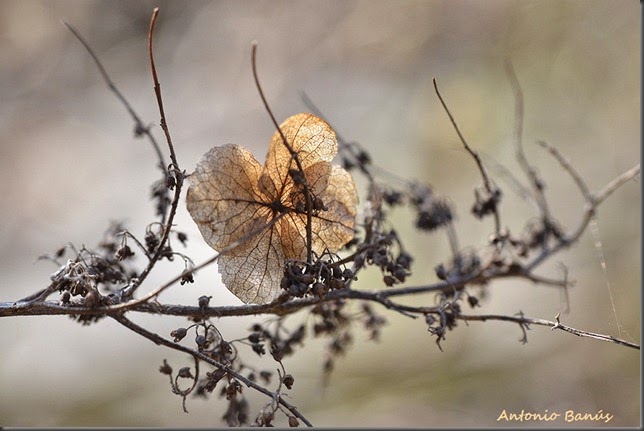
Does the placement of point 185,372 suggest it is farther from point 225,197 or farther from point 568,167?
point 568,167

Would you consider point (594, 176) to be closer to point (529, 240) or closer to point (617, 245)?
point (617, 245)

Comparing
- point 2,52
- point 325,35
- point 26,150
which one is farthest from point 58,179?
point 325,35

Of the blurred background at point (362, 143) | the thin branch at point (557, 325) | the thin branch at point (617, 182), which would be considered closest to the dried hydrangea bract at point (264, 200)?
the thin branch at point (557, 325)

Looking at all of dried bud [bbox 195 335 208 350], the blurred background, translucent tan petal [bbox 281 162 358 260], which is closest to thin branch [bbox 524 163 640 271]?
translucent tan petal [bbox 281 162 358 260]

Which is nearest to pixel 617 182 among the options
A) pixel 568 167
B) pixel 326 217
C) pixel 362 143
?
pixel 568 167

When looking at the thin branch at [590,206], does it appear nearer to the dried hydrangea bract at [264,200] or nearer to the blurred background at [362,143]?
the dried hydrangea bract at [264,200]
